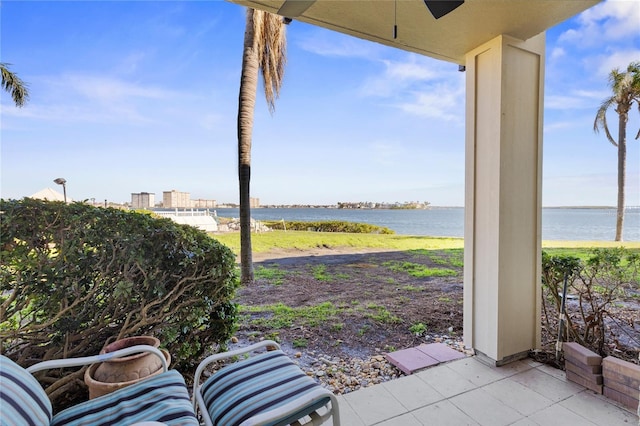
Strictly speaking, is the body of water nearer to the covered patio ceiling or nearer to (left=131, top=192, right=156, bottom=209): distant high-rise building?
(left=131, top=192, right=156, bottom=209): distant high-rise building

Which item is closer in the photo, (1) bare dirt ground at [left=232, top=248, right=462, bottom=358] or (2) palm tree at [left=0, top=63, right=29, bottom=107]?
(2) palm tree at [left=0, top=63, right=29, bottom=107]

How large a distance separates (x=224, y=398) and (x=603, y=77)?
9629 mm

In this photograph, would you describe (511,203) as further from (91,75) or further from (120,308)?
(91,75)

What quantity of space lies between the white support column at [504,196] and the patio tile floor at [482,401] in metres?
0.25

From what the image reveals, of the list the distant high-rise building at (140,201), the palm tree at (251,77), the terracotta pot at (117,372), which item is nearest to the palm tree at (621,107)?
the palm tree at (251,77)

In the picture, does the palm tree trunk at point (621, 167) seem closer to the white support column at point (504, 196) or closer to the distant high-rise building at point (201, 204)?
the white support column at point (504, 196)

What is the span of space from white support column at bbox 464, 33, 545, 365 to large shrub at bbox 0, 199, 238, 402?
2017mm

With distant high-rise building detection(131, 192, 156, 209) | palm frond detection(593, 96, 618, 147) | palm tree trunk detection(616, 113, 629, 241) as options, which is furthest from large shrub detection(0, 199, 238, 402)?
palm tree trunk detection(616, 113, 629, 241)

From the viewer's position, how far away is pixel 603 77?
22.0ft

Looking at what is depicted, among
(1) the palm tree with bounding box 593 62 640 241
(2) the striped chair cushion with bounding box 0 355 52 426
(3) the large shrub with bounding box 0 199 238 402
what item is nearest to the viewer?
(2) the striped chair cushion with bounding box 0 355 52 426

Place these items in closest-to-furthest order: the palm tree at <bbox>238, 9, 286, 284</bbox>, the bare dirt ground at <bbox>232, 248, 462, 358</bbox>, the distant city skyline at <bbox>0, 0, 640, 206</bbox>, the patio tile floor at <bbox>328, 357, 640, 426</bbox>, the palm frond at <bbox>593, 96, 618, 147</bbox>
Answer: the patio tile floor at <bbox>328, 357, 640, 426</bbox> → the distant city skyline at <bbox>0, 0, 640, 206</bbox> → the bare dirt ground at <bbox>232, 248, 462, 358</bbox> → the palm tree at <bbox>238, 9, 286, 284</bbox> → the palm frond at <bbox>593, 96, 618, 147</bbox>

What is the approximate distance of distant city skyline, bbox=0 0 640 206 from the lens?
2236 mm

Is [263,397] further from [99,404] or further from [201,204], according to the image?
[201,204]

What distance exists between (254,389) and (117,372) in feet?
2.86
